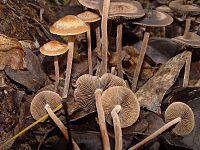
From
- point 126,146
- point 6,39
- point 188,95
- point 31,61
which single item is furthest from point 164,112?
point 6,39

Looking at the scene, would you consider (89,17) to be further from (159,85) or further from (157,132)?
(157,132)

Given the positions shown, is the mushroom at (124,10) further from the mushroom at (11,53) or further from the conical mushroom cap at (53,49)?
the mushroom at (11,53)

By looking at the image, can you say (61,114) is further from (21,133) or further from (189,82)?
(189,82)

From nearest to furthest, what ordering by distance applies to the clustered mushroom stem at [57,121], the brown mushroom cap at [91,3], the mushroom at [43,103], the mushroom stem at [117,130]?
the mushroom stem at [117,130] < the clustered mushroom stem at [57,121] < the mushroom at [43,103] < the brown mushroom cap at [91,3]

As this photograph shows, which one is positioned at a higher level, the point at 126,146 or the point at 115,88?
the point at 115,88

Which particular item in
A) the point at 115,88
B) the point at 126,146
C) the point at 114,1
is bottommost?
the point at 126,146

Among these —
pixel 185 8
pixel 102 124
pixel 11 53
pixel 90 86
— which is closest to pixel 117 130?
pixel 102 124

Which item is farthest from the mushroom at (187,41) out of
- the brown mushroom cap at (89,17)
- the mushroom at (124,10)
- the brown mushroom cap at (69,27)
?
the brown mushroom cap at (69,27)

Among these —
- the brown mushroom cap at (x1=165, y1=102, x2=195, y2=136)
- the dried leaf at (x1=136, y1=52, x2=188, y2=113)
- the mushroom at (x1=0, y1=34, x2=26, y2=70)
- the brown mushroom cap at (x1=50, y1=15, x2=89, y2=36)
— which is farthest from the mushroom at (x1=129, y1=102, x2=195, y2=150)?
the mushroom at (x1=0, y1=34, x2=26, y2=70)
